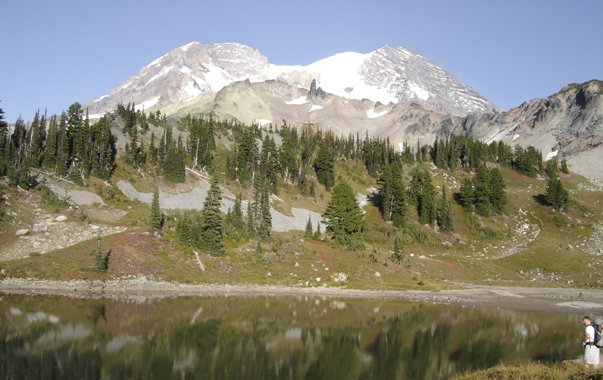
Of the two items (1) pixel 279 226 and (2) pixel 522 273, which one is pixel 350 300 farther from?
(2) pixel 522 273

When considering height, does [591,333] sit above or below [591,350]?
above

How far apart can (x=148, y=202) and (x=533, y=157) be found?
496 ft

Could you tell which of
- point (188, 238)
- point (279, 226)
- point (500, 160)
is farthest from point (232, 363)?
point (500, 160)

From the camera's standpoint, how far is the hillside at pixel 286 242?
60106mm

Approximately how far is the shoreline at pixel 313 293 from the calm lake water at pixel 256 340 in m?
4.93

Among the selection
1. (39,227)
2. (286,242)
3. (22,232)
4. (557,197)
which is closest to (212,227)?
(286,242)

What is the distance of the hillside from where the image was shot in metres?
60.1

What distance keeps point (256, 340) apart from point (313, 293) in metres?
30.1

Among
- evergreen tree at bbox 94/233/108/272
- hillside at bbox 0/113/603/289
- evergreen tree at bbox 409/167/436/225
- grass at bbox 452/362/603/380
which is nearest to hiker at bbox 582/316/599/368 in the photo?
grass at bbox 452/362/603/380

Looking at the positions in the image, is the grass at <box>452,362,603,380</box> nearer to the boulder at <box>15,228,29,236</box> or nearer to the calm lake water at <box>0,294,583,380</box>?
the calm lake water at <box>0,294,583,380</box>

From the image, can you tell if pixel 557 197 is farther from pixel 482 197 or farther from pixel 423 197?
pixel 423 197

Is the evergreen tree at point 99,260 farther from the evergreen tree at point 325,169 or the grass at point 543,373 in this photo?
the evergreen tree at point 325,169

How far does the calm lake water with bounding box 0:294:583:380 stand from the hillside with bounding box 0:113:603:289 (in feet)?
43.8

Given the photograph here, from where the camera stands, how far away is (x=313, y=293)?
2514 inches
